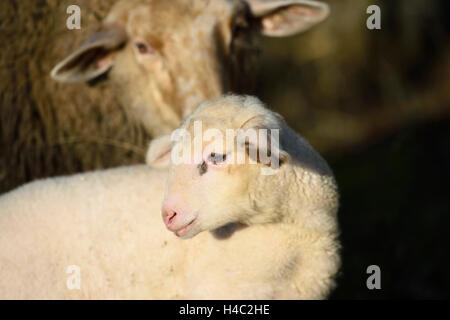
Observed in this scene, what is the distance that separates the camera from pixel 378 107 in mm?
9516

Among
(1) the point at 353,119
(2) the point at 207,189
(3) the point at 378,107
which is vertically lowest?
(2) the point at 207,189

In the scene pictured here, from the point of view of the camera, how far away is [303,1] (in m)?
5.10

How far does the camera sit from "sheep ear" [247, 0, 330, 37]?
16.8 ft

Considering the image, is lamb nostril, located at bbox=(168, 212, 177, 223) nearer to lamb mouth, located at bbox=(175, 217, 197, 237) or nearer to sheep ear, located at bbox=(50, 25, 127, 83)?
lamb mouth, located at bbox=(175, 217, 197, 237)

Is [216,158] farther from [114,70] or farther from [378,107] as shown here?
[378,107]

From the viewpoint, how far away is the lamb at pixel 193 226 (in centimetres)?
333

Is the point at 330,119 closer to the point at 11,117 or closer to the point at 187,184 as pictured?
the point at 11,117

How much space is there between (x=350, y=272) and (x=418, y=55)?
4336 mm

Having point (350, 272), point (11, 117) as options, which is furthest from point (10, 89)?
point (350, 272)

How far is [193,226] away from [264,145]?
1.48 feet

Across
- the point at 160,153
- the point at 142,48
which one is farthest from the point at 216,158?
the point at 142,48

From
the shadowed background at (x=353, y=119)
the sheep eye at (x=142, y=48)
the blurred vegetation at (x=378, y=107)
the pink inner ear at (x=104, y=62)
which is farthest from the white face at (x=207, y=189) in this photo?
the blurred vegetation at (x=378, y=107)

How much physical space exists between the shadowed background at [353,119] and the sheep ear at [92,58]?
0.25 meters

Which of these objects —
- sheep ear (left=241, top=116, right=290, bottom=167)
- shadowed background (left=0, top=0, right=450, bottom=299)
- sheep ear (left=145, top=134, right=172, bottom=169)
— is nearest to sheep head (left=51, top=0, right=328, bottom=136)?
shadowed background (left=0, top=0, right=450, bottom=299)
